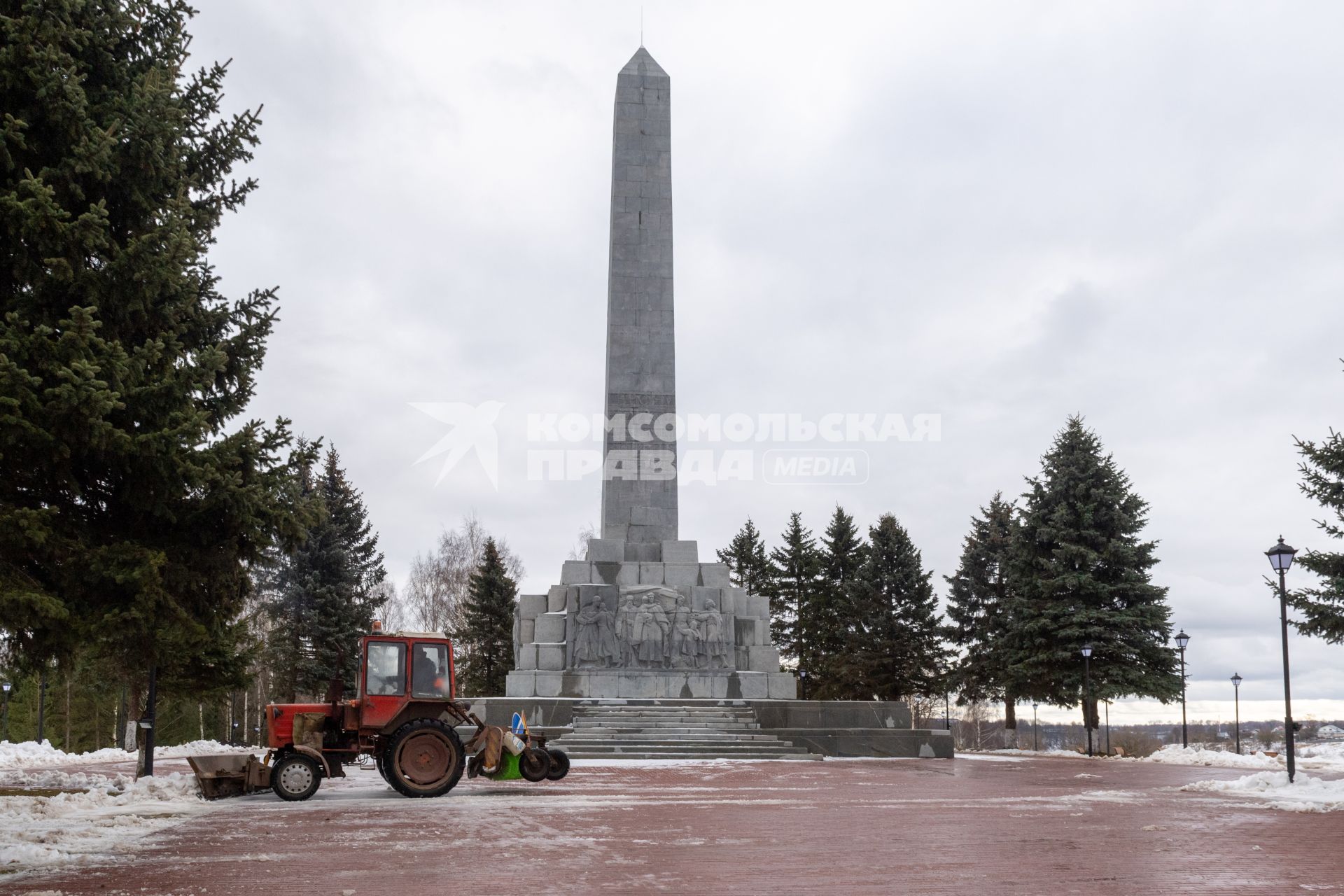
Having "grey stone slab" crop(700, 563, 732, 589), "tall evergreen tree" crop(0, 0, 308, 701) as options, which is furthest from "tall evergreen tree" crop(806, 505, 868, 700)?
"tall evergreen tree" crop(0, 0, 308, 701)

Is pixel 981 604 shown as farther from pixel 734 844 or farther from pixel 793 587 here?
pixel 734 844

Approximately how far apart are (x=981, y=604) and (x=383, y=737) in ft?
126

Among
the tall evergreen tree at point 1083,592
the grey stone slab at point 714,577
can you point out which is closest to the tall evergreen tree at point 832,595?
the tall evergreen tree at point 1083,592

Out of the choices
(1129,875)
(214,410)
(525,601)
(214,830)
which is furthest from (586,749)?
(1129,875)

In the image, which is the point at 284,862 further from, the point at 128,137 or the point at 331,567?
the point at 331,567

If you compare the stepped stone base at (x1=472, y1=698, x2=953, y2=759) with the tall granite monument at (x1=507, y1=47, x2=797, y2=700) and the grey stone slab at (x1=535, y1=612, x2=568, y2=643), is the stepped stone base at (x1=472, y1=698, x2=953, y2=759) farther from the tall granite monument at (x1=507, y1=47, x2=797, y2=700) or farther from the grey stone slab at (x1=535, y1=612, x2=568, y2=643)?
the grey stone slab at (x1=535, y1=612, x2=568, y2=643)

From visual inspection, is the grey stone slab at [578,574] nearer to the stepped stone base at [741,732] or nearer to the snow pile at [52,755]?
the stepped stone base at [741,732]

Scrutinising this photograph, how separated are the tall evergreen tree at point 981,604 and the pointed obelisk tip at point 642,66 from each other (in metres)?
21.7

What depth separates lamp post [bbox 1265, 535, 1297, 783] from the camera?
15828mm

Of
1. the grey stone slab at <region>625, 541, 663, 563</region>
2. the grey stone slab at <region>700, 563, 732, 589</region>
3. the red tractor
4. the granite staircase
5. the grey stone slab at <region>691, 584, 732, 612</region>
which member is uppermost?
the grey stone slab at <region>625, 541, 663, 563</region>

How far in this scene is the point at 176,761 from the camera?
25.5 metres

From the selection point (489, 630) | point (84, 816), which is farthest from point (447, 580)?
point (84, 816)

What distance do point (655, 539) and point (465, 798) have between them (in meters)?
18.8

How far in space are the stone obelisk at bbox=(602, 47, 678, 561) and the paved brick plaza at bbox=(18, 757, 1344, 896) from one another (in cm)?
1691
